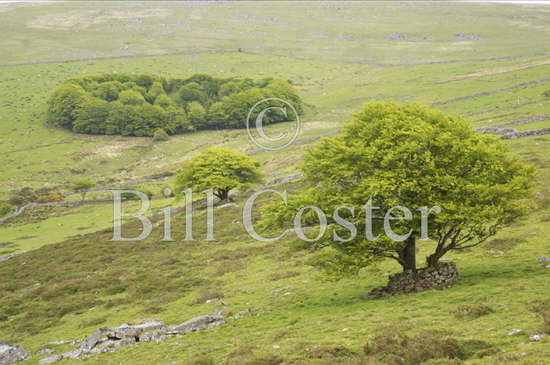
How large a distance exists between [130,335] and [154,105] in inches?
4941

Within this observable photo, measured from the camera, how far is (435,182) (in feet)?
78.2

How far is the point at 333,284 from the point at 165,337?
11.6 metres

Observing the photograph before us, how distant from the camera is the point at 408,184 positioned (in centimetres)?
2308

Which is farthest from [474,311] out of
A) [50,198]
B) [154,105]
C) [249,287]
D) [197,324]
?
[154,105]

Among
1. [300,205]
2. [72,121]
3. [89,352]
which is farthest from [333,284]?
[72,121]

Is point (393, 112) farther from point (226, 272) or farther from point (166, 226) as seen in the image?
point (166, 226)

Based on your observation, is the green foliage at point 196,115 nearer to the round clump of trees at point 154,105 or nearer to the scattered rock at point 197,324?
the round clump of trees at point 154,105

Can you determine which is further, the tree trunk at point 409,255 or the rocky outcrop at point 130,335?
the tree trunk at point 409,255

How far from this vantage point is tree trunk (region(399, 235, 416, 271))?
25.4 metres

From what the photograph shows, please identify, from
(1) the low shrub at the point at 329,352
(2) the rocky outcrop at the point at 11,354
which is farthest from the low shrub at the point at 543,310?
(2) the rocky outcrop at the point at 11,354

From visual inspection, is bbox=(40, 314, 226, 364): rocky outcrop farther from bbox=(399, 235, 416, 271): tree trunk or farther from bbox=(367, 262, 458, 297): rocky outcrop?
bbox=(399, 235, 416, 271): tree trunk

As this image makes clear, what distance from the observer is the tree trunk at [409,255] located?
25.4 meters

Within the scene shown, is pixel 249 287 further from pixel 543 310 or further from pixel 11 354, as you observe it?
pixel 543 310

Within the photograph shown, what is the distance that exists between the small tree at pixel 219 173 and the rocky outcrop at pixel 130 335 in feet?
132
